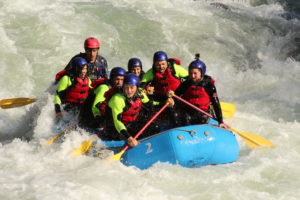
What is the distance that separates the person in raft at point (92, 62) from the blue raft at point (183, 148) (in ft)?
6.01

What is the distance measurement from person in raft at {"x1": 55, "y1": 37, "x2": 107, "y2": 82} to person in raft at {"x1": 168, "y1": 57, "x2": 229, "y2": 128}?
156 centimetres

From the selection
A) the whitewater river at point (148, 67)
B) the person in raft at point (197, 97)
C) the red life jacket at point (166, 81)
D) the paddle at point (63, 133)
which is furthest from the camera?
the red life jacket at point (166, 81)

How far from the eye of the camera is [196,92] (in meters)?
6.67

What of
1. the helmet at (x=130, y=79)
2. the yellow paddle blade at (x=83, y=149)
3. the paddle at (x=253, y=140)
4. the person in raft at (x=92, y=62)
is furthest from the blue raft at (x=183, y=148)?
the person in raft at (x=92, y=62)

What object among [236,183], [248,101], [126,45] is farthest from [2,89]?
[236,183]

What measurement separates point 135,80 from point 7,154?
2.08 m

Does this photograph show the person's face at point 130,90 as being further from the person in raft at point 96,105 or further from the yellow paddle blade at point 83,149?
the yellow paddle blade at point 83,149

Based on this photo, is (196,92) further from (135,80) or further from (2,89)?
(2,89)

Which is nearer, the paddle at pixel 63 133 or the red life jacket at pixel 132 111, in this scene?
the red life jacket at pixel 132 111

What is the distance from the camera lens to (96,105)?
22.1 ft

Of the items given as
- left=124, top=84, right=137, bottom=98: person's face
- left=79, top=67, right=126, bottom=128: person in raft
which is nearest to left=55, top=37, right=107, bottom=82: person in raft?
left=79, top=67, right=126, bottom=128: person in raft

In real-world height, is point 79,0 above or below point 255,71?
above

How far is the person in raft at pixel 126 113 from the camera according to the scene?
606cm

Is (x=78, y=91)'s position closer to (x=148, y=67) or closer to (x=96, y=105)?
(x=96, y=105)
